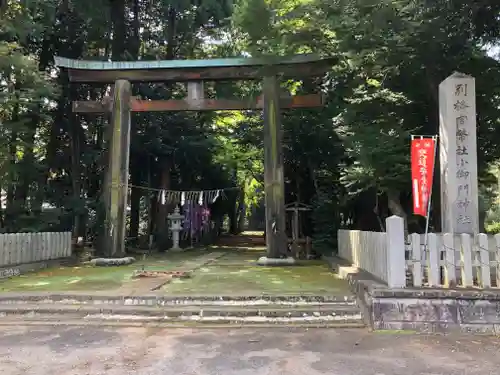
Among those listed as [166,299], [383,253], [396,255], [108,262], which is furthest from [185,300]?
[108,262]

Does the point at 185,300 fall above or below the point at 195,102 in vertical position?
below

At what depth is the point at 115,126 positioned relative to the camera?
12500mm

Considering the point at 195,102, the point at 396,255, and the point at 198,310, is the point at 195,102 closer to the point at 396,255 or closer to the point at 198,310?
the point at 198,310

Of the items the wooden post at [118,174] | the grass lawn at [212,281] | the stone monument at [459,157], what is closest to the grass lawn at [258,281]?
the grass lawn at [212,281]

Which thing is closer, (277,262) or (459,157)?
(459,157)

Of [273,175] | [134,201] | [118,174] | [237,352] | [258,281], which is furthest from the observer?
[134,201]

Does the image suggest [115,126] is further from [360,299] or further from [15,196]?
[360,299]

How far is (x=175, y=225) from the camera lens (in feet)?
61.2

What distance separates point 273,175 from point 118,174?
4.25 metres

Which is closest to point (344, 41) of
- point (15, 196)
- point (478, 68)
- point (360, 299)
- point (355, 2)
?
point (355, 2)

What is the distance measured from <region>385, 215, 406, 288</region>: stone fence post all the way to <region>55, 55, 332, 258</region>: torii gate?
589 centimetres

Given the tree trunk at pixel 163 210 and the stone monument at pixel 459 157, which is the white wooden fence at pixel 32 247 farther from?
the stone monument at pixel 459 157

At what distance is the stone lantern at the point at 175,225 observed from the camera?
725 inches

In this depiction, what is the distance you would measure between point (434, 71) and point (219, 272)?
6.19 metres
